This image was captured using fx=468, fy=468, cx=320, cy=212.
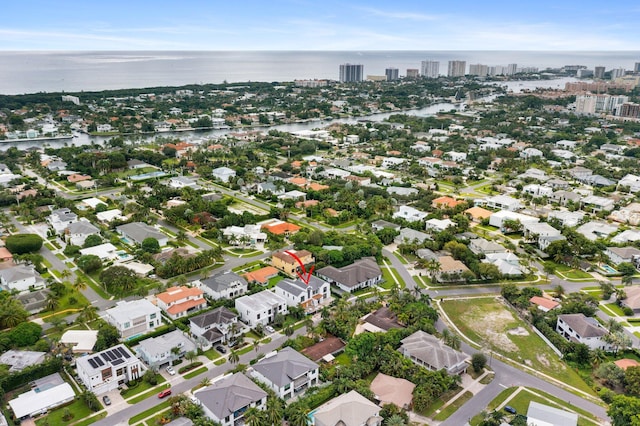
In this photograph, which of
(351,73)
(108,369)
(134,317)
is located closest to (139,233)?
(134,317)

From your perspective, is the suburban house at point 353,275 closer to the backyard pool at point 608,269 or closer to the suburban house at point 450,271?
the suburban house at point 450,271

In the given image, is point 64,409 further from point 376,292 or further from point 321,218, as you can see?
point 321,218

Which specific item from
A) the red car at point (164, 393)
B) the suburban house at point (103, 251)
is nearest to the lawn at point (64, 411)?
the red car at point (164, 393)

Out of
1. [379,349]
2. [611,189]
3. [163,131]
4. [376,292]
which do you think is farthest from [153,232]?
[163,131]

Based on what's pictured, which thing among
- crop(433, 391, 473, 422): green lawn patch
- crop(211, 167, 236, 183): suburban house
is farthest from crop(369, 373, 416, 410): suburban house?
crop(211, 167, 236, 183): suburban house

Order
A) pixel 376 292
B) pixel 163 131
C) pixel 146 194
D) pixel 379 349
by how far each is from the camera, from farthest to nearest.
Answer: pixel 163 131
pixel 146 194
pixel 376 292
pixel 379 349

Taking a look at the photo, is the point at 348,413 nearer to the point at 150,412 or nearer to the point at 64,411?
the point at 150,412
